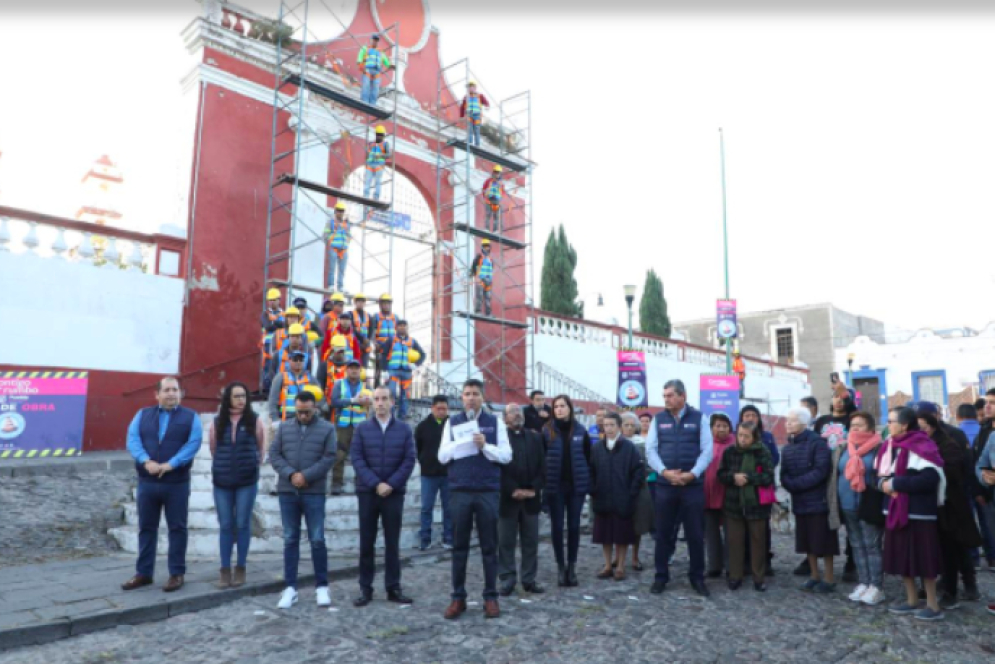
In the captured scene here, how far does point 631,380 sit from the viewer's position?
13281mm

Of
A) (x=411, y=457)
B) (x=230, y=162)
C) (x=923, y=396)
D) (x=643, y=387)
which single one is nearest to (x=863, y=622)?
(x=411, y=457)

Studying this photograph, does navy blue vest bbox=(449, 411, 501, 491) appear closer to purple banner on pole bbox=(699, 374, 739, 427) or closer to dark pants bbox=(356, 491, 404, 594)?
dark pants bbox=(356, 491, 404, 594)

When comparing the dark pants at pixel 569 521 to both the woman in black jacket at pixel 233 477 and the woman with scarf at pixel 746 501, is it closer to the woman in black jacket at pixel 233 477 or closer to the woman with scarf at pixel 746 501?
the woman with scarf at pixel 746 501

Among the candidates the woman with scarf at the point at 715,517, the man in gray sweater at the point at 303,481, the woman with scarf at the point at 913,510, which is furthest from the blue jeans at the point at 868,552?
the man in gray sweater at the point at 303,481

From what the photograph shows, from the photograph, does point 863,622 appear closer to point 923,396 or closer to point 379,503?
point 379,503

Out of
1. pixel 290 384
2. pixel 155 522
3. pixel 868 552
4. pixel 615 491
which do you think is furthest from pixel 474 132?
pixel 868 552

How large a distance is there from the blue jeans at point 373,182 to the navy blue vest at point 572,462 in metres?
8.72

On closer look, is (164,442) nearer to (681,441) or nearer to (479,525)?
(479,525)

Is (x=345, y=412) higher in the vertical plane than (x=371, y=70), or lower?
lower

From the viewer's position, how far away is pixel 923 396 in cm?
3103

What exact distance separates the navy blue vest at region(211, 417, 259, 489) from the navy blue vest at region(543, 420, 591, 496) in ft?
8.25

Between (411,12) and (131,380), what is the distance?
1062 centimetres

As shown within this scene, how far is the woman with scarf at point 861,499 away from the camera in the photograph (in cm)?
592

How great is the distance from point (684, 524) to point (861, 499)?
144 cm
